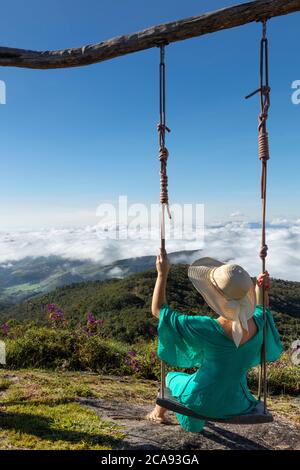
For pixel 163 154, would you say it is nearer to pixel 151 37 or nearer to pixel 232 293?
pixel 151 37

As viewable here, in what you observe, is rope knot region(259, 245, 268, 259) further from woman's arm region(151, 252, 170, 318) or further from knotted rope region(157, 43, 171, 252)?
knotted rope region(157, 43, 171, 252)

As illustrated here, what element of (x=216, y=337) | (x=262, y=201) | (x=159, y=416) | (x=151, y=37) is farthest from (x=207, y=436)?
(x=151, y=37)

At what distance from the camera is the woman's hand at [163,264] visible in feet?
10.4

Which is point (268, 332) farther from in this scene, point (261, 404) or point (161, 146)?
point (161, 146)

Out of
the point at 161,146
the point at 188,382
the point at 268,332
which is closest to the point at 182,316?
the point at 188,382

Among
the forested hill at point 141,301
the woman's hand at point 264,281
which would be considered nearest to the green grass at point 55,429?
the woman's hand at point 264,281

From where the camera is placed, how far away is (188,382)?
3.14 meters

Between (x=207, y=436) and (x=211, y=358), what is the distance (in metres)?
0.96

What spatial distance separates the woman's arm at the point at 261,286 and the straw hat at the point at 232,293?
0.18 m

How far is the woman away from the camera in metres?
2.92

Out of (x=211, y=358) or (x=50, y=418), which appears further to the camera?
(x=50, y=418)

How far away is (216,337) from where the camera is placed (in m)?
2.95

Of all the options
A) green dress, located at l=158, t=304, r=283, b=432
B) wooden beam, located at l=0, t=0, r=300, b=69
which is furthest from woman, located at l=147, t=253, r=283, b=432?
wooden beam, located at l=0, t=0, r=300, b=69

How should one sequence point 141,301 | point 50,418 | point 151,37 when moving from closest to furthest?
point 151,37 < point 50,418 < point 141,301
